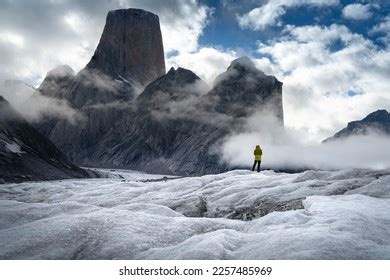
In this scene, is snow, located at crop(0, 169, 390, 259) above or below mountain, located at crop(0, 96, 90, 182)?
below

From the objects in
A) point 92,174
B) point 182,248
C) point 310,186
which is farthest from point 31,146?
point 182,248

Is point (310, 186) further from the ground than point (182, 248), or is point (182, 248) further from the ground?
point (310, 186)

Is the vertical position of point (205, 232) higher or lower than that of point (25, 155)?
lower

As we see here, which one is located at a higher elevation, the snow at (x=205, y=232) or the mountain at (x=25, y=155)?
the mountain at (x=25, y=155)

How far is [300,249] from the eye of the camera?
951 centimetres

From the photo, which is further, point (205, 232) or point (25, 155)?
point (25, 155)

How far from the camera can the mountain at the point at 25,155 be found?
3349 inches

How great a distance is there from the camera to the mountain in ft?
279

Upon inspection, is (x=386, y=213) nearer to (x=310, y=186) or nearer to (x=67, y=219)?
(x=310, y=186)

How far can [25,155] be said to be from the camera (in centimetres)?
9475

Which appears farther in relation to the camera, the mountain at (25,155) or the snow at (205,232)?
the mountain at (25,155)

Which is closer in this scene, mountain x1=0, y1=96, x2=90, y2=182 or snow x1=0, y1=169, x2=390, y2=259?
snow x1=0, y1=169, x2=390, y2=259

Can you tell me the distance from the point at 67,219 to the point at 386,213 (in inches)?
393
